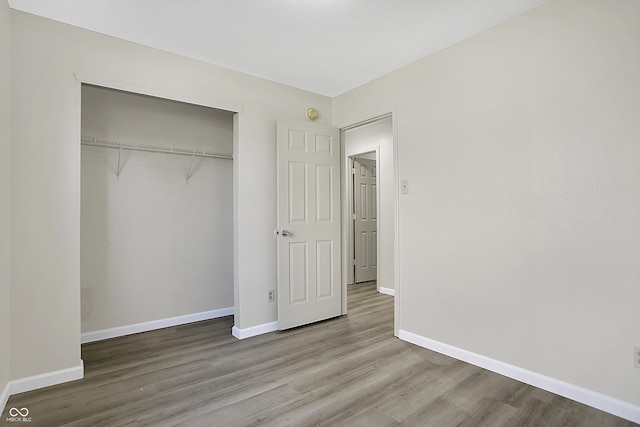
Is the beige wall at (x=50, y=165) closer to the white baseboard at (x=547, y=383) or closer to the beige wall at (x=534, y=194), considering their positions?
the beige wall at (x=534, y=194)

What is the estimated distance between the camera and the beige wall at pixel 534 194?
1847 millimetres

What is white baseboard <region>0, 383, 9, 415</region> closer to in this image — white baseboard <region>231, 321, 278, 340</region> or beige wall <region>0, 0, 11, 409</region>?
beige wall <region>0, 0, 11, 409</region>

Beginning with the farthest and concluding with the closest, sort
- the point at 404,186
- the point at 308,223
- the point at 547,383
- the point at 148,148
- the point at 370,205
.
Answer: the point at 370,205 < the point at 308,223 < the point at 148,148 < the point at 404,186 < the point at 547,383

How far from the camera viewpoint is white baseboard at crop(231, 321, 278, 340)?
3.06 m

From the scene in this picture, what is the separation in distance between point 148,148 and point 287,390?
2.61 metres

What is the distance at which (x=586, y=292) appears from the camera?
1.95 meters

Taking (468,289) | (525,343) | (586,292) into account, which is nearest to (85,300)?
(468,289)

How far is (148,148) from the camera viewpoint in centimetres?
324

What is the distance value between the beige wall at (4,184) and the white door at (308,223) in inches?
76.8

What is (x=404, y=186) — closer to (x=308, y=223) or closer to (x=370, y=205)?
(x=308, y=223)

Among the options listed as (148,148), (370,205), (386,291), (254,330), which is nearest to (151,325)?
(254,330)

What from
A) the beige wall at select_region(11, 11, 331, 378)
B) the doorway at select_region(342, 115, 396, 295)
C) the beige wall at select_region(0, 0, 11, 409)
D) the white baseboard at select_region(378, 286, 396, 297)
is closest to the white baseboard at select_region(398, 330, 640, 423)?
the white baseboard at select_region(378, 286, 396, 297)

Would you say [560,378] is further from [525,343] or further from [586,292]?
[586,292]

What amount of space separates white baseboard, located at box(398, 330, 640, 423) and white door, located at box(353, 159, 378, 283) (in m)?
2.65
